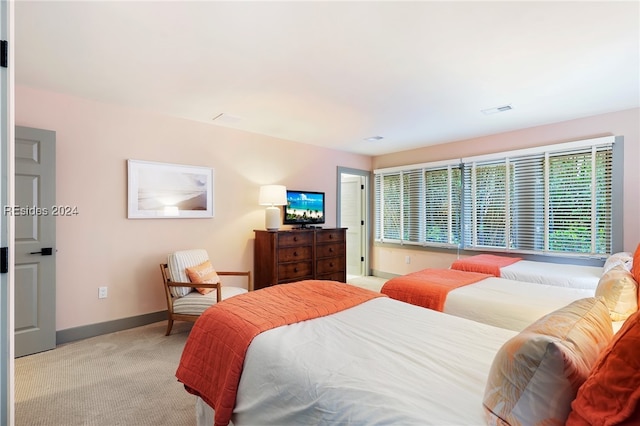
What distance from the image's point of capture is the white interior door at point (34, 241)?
2744mm

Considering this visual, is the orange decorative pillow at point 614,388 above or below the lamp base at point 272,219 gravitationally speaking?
below

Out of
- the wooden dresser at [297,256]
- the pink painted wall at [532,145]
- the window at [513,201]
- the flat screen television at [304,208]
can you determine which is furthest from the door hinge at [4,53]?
the pink painted wall at [532,145]

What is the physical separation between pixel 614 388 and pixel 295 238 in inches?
147

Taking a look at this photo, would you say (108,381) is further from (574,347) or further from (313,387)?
(574,347)

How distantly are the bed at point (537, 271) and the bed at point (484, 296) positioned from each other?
0.33 metres

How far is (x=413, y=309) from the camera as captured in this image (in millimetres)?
1910

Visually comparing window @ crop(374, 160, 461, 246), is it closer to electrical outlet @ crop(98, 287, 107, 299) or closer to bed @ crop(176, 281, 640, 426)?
bed @ crop(176, 281, 640, 426)

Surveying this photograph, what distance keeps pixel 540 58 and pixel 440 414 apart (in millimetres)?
2637

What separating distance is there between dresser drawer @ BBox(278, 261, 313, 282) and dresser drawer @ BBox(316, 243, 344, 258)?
0.86 feet

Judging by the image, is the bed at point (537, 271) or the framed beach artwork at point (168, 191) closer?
the bed at point (537, 271)

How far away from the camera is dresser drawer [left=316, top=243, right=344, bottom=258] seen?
15.2 ft

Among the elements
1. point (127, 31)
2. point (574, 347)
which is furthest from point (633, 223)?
point (127, 31)

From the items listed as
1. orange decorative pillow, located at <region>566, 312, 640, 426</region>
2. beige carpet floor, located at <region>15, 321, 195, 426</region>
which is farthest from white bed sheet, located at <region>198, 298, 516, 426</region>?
beige carpet floor, located at <region>15, 321, 195, 426</region>

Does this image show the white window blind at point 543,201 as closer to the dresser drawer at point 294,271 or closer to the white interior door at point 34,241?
the dresser drawer at point 294,271
